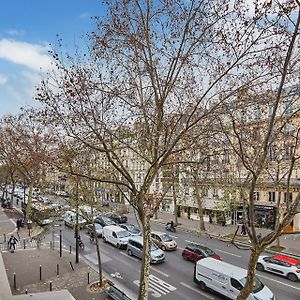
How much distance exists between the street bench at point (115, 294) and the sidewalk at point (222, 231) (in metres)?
16.3

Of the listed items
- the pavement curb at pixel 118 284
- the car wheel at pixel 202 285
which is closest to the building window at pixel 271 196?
the car wheel at pixel 202 285

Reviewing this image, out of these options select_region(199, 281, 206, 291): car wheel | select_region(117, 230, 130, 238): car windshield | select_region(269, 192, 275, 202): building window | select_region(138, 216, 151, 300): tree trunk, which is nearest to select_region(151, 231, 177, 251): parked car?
select_region(117, 230, 130, 238): car windshield

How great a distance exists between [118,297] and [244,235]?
20.1m

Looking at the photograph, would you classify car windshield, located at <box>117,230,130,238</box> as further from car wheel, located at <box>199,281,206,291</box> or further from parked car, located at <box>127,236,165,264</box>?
car wheel, located at <box>199,281,206,291</box>

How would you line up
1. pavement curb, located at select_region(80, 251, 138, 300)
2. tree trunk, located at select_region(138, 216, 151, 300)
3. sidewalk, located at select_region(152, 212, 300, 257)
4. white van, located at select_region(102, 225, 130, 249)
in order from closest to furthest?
tree trunk, located at select_region(138, 216, 151, 300) → pavement curb, located at select_region(80, 251, 138, 300) → white van, located at select_region(102, 225, 130, 249) → sidewalk, located at select_region(152, 212, 300, 257)

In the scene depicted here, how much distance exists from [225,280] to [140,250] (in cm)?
872

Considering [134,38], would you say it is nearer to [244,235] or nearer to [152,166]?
[152,166]

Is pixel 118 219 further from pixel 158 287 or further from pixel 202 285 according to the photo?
pixel 202 285

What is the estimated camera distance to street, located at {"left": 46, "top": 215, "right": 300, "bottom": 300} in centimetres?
1734

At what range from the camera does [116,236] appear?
27609mm

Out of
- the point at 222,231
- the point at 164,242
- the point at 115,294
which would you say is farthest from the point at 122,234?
the point at 222,231

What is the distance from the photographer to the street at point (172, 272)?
56.9ft

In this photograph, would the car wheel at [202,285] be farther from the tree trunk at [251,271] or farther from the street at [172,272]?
the tree trunk at [251,271]

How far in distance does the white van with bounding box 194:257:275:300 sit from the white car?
3.74 meters
